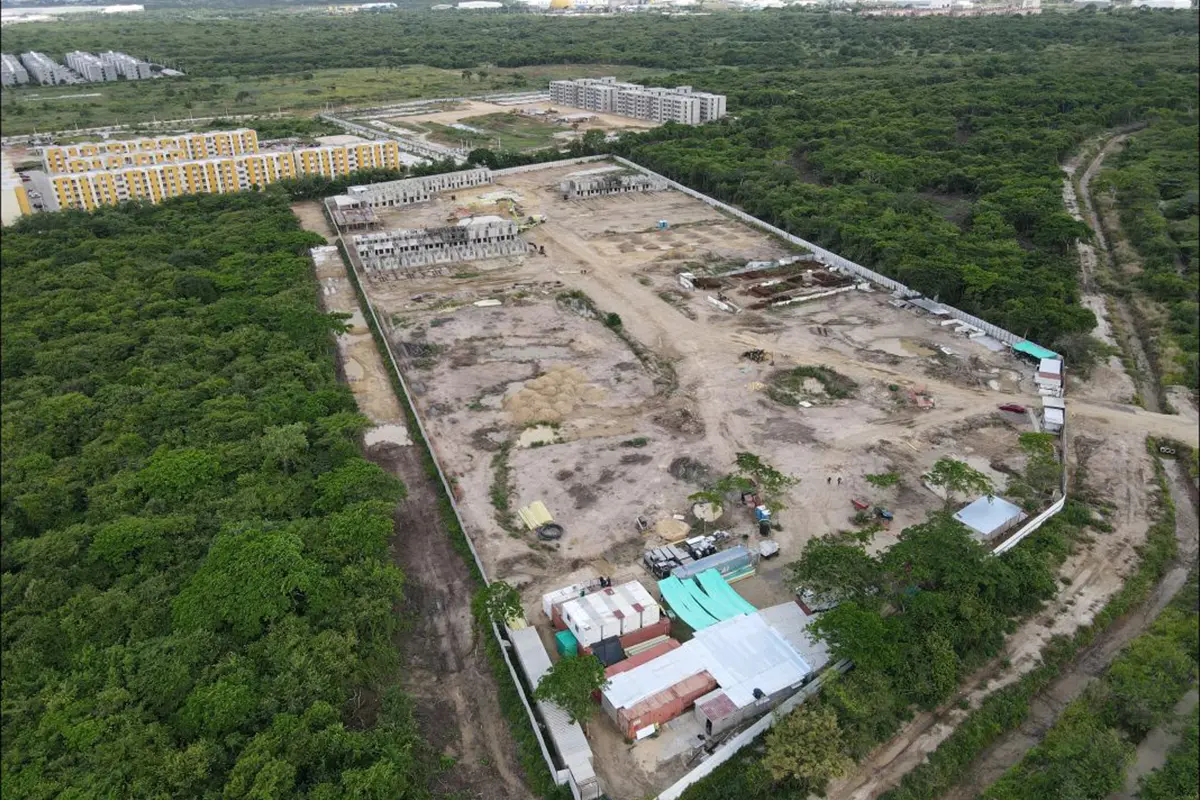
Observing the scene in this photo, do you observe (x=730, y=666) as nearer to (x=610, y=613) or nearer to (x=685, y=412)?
(x=610, y=613)

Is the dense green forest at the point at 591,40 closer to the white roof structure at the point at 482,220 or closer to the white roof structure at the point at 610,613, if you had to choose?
the white roof structure at the point at 482,220

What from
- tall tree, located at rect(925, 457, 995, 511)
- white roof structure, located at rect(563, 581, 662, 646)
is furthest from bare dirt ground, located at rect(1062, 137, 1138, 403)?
white roof structure, located at rect(563, 581, 662, 646)

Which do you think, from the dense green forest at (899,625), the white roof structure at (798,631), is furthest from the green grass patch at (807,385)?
the white roof structure at (798,631)

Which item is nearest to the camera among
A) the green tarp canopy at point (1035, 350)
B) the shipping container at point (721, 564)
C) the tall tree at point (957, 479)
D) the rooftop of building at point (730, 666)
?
the rooftop of building at point (730, 666)

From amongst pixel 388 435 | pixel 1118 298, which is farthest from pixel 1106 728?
pixel 1118 298

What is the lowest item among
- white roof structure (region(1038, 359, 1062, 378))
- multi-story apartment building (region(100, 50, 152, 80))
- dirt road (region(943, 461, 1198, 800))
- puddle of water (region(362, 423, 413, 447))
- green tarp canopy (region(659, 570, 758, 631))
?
dirt road (region(943, 461, 1198, 800))

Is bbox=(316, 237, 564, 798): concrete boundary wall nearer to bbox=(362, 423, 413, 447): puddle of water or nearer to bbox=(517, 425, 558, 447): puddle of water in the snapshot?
bbox=(362, 423, 413, 447): puddle of water
